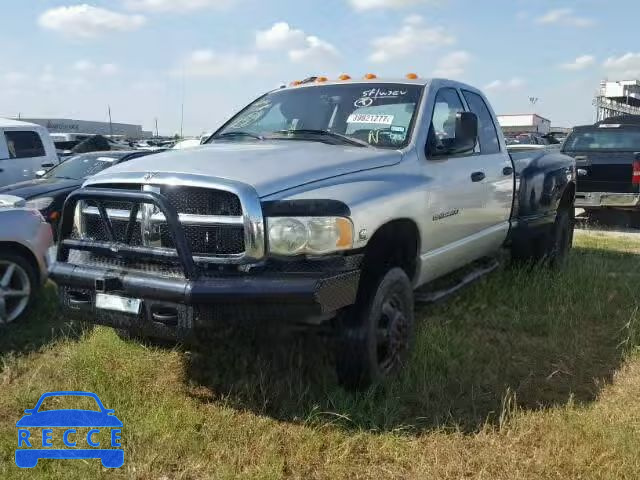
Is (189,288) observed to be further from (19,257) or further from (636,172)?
(636,172)

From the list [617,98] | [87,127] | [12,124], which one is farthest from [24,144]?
[617,98]

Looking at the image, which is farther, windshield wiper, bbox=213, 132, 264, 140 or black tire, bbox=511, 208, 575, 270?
black tire, bbox=511, 208, 575, 270

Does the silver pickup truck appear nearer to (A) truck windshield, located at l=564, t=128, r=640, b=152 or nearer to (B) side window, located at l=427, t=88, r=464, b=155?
(B) side window, located at l=427, t=88, r=464, b=155

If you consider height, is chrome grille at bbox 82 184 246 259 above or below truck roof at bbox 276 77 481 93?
below

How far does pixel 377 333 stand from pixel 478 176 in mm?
1782

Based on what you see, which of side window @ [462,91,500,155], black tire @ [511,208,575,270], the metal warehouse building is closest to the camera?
side window @ [462,91,500,155]

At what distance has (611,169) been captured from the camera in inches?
417

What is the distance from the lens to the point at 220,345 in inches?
159

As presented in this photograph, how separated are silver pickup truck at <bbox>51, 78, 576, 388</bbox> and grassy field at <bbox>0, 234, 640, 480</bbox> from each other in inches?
13.6

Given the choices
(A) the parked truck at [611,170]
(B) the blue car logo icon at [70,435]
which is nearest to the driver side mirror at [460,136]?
(B) the blue car logo icon at [70,435]

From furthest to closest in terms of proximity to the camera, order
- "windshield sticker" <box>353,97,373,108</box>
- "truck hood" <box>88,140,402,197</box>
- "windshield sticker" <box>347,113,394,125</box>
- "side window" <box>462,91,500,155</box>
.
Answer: "side window" <box>462,91,500,155</box>, "windshield sticker" <box>353,97,373,108</box>, "windshield sticker" <box>347,113,394,125</box>, "truck hood" <box>88,140,402,197</box>

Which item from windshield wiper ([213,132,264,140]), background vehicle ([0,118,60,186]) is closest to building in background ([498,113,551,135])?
background vehicle ([0,118,60,186])

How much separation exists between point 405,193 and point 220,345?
1560mm

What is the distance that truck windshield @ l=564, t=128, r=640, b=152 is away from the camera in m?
11.0
